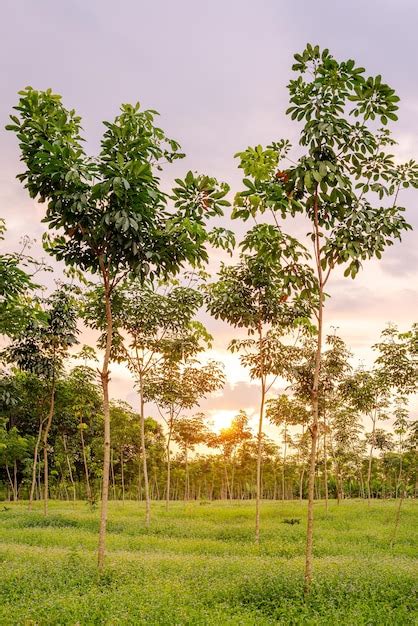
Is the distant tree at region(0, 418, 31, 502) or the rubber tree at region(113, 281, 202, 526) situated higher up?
the rubber tree at region(113, 281, 202, 526)

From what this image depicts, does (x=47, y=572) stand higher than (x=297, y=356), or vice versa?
(x=297, y=356)

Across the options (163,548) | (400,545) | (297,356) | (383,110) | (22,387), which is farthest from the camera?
(22,387)

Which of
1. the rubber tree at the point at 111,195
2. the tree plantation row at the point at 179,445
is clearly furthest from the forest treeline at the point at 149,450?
the rubber tree at the point at 111,195

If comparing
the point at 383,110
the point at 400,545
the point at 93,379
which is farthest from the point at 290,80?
the point at 93,379

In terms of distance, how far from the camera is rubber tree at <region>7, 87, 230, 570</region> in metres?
10.3

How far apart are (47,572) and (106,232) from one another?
8.03m

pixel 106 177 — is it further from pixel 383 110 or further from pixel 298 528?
pixel 298 528

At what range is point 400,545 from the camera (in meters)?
21.3

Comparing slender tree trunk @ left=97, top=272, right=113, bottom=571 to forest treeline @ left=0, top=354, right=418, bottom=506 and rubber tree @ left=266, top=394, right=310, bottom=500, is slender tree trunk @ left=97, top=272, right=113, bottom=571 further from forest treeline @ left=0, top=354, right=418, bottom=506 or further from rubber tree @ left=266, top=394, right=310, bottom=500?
rubber tree @ left=266, top=394, right=310, bottom=500

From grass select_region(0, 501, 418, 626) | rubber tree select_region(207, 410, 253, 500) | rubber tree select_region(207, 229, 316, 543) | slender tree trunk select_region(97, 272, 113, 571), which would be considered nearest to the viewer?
grass select_region(0, 501, 418, 626)

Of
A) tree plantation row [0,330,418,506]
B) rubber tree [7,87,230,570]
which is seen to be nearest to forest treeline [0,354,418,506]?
tree plantation row [0,330,418,506]

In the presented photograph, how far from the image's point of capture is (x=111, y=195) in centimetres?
1100

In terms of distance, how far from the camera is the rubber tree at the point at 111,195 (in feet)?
33.9

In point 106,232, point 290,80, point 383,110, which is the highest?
point 290,80
